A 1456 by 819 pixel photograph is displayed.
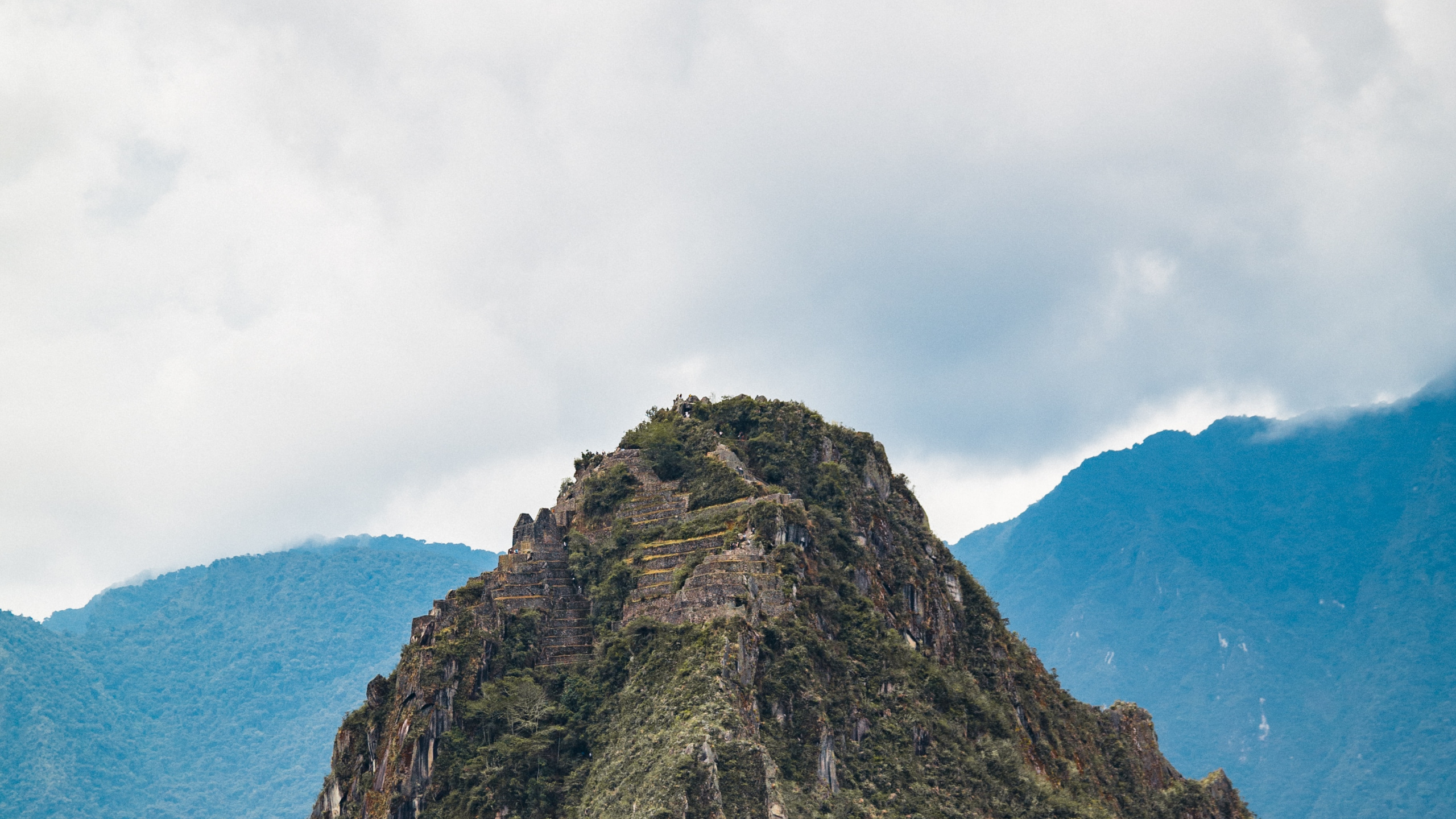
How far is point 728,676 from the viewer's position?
65.1m

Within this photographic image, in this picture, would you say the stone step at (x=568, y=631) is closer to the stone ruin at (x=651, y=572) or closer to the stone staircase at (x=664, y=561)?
the stone ruin at (x=651, y=572)

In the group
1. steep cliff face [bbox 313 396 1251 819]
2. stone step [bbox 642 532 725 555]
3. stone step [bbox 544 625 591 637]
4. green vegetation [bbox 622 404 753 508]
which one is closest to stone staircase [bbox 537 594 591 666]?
stone step [bbox 544 625 591 637]

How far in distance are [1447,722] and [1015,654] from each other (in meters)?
129

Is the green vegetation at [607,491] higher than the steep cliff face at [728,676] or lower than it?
higher

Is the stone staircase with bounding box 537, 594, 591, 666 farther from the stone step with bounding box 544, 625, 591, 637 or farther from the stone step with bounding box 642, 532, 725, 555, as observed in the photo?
the stone step with bounding box 642, 532, 725, 555

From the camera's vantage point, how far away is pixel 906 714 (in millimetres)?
71500

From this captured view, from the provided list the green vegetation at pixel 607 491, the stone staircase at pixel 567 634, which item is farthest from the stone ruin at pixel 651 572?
the green vegetation at pixel 607 491

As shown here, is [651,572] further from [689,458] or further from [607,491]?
[689,458]

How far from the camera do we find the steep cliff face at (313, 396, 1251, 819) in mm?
64812

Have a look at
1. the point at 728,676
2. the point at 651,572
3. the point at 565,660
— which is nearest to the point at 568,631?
the point at 565,660

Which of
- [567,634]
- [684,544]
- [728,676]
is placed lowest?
[728,676]

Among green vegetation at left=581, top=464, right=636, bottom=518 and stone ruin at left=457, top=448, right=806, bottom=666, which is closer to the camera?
stone ruin at left=457, top=448, right=806, bottom=666

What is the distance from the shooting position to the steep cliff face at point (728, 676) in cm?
6481

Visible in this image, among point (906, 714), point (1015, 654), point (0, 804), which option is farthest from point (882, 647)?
point (0, 804)
